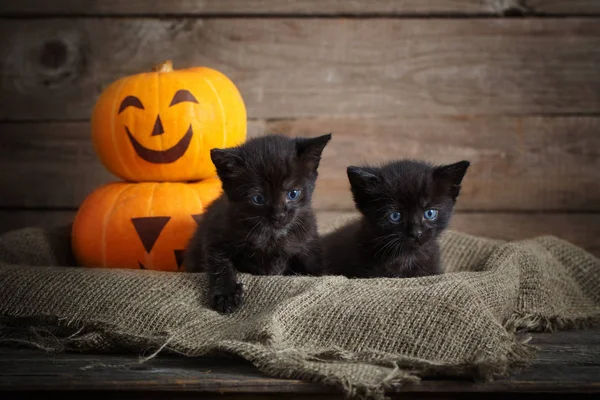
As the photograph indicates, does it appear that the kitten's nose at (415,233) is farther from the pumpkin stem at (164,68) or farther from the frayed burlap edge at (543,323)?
the pumpkin stem at (164,68)

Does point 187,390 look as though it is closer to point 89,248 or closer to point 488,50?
point 89,248

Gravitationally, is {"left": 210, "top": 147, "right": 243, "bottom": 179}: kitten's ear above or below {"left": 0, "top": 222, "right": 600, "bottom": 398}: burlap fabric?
above

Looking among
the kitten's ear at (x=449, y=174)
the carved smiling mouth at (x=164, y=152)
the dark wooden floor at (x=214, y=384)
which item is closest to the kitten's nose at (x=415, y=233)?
the kitten's ear at (x=449, y=174)

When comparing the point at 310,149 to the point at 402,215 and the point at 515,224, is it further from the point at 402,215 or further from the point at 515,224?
the point at 515,224

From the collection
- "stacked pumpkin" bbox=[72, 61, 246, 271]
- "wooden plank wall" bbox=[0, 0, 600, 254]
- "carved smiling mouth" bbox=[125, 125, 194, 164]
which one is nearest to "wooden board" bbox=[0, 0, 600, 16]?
"wooden plank wall" bbox=[0, 0, 600, 254]

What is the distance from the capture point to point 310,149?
7.00ft

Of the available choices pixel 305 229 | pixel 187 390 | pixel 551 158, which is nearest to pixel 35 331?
pixel 187 390

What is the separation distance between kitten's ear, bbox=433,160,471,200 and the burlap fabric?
306 mm

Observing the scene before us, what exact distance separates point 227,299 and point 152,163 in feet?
3.03

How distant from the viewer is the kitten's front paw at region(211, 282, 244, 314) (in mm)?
2000

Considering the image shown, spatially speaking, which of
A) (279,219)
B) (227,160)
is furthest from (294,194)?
(227,160)

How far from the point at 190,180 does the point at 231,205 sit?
Answer: 0.73 m

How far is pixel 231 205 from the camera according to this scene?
7.16 ft

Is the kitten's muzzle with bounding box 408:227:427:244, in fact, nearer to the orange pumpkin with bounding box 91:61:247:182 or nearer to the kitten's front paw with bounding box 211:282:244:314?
the kitten's front paw with bounding box 211:282:244:314
